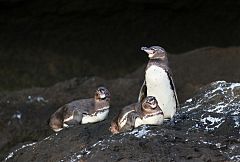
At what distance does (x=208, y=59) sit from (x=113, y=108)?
2.21 meters

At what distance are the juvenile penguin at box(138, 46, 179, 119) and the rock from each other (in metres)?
0.12

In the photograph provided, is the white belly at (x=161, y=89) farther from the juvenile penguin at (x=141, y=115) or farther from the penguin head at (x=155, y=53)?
the juvenile penguin at (x=141, y=115)

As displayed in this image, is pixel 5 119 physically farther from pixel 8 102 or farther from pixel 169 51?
pixel 169 51

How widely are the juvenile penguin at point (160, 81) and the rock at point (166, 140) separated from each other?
115 millimetres

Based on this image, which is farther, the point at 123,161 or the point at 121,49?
the point at 121,49

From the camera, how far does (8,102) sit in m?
7.97

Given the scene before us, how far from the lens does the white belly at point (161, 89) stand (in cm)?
496

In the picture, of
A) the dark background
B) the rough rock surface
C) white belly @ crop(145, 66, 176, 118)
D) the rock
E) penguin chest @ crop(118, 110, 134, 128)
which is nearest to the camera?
the rock

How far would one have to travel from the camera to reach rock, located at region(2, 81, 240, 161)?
4.23 metres

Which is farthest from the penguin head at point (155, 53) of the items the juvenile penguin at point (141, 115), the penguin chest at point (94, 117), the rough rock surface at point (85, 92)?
the rough rock surface at point (85, 92)

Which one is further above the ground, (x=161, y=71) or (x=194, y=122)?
(x=161, y=71)

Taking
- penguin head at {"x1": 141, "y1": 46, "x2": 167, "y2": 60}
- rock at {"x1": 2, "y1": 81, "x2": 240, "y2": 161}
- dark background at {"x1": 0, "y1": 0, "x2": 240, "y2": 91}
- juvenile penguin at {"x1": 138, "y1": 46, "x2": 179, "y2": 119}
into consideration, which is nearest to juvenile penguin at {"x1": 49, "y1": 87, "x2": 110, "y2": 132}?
rock at {"x1": 2, "y1": 81, "x2": 240, "y2": 161}

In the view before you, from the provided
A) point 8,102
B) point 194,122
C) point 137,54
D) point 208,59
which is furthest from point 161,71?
point 137,54

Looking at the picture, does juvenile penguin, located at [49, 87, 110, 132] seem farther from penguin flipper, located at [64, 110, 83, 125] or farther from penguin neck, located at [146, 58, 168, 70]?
penguin neck, located at [146, 58, 168, 70]
